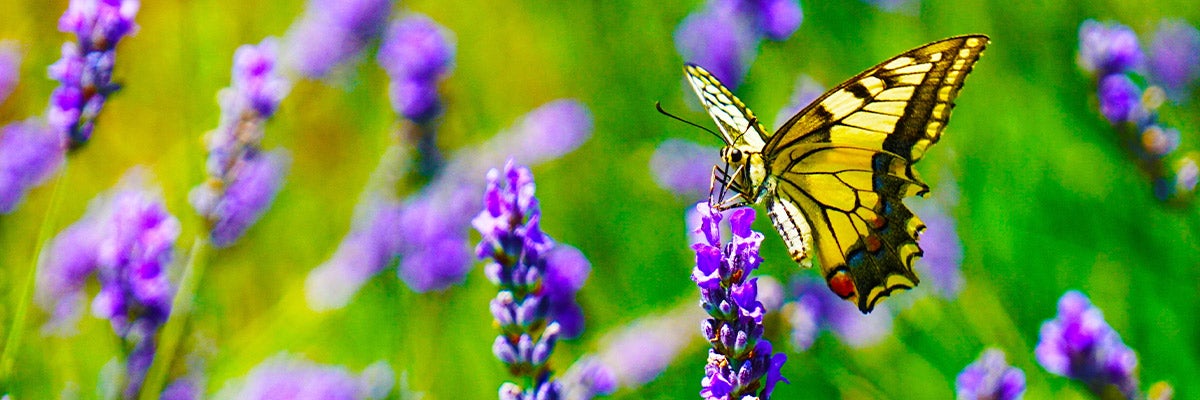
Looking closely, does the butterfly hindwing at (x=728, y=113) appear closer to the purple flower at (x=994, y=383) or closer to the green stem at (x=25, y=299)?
the purple flower at (x=994, y=383)

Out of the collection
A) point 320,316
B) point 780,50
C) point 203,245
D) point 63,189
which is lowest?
point 320,316

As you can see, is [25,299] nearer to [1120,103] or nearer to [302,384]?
[302,384]

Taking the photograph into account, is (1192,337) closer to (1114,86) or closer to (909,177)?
(1114,86)

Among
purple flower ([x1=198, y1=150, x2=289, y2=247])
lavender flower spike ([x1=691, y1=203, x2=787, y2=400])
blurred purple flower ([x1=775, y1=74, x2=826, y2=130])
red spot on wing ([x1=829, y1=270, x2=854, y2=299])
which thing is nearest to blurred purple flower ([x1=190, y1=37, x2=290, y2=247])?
purple flower ([x1=198, y1=150, x2=289, y2=247])

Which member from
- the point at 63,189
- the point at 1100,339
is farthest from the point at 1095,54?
the point at 63,189

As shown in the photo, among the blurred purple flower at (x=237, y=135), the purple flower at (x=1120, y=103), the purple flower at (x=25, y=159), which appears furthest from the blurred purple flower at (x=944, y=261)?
the purple flower at (x=25, y=159)

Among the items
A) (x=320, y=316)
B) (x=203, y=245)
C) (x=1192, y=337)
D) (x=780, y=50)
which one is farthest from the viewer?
(x=780, y=50)

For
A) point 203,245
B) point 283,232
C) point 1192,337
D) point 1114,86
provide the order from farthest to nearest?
point 283,232 < point 1192,337 < point 1114,86 < point 203,245

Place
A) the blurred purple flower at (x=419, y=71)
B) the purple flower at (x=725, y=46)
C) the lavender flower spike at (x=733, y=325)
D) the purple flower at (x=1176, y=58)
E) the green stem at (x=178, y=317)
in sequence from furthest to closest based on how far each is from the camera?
the purple flower at (x=1176, y=58) → the purple flower at (x=725, y=46) → the blurred purple flower at (x=419, y=71) → the green stem at (x=178, y=317) → the lavender flower spike at (x=733, y=325)

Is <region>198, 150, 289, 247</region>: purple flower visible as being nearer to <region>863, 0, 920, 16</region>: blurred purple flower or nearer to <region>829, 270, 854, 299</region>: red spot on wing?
<region>829, 270, 854, 299</region>: red spot on wing
